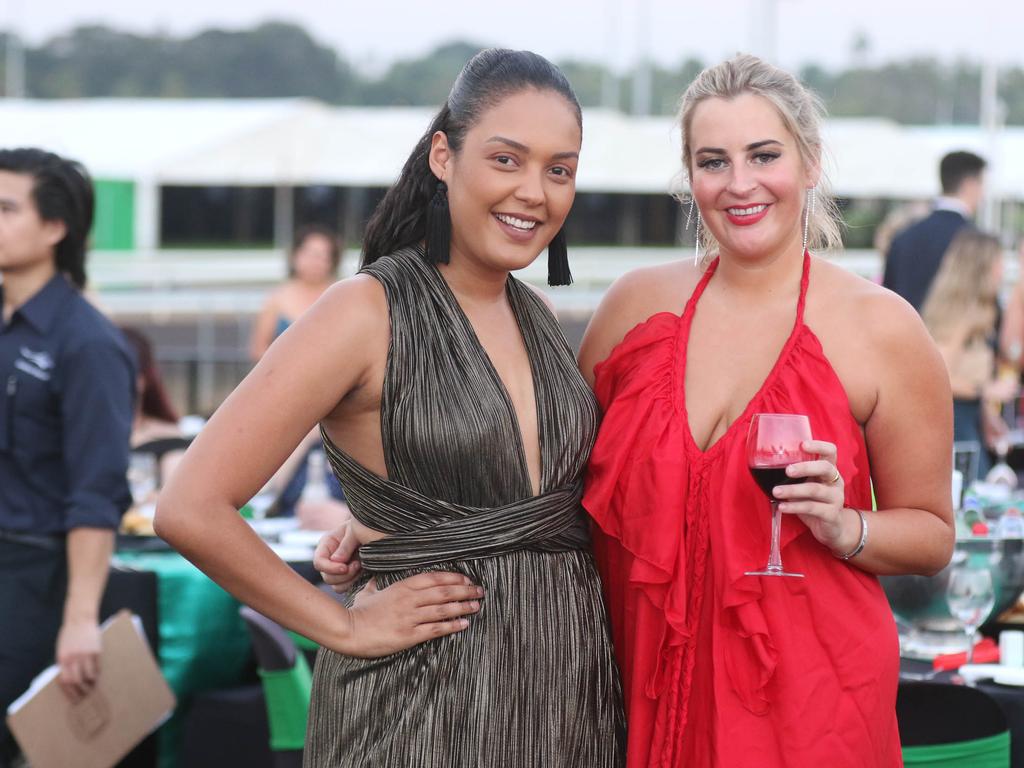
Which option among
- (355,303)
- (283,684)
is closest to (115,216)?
(283,684)

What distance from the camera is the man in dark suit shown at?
28.7 ft

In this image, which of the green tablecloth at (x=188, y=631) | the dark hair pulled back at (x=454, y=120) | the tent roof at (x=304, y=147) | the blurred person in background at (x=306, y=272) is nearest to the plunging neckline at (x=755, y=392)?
the dark hair pulled back at (x=454, y=120)

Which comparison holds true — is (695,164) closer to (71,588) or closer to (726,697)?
(726,697)

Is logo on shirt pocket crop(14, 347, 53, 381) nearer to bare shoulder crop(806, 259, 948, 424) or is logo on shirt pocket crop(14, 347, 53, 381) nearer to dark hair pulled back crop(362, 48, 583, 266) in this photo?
dark hair pulled back crop(362, 48, 583, 266)

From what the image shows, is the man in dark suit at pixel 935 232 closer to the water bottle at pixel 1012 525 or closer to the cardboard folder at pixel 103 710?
the water bottle at pixel 1012 525

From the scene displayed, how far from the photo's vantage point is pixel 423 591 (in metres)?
2.38

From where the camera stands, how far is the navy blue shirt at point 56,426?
3777 mm

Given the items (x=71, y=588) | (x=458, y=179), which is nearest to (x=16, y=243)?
(x=71, y=588)

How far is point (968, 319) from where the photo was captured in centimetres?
760

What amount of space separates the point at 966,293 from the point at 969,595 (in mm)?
4390

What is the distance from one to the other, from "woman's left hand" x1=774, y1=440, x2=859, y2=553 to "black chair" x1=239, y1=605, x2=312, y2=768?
1824 millimetres

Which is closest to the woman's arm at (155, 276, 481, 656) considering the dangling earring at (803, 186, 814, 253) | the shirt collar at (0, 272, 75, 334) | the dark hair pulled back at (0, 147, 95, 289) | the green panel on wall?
the dangling earring at (803, 186, 814, 253)

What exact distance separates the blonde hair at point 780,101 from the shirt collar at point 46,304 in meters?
1.95

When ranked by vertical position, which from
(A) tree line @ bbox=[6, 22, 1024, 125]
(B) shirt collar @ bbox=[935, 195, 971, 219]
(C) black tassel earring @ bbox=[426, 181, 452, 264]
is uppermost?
(A) tree line @ bbox=[6, 22, 1024, 125]
